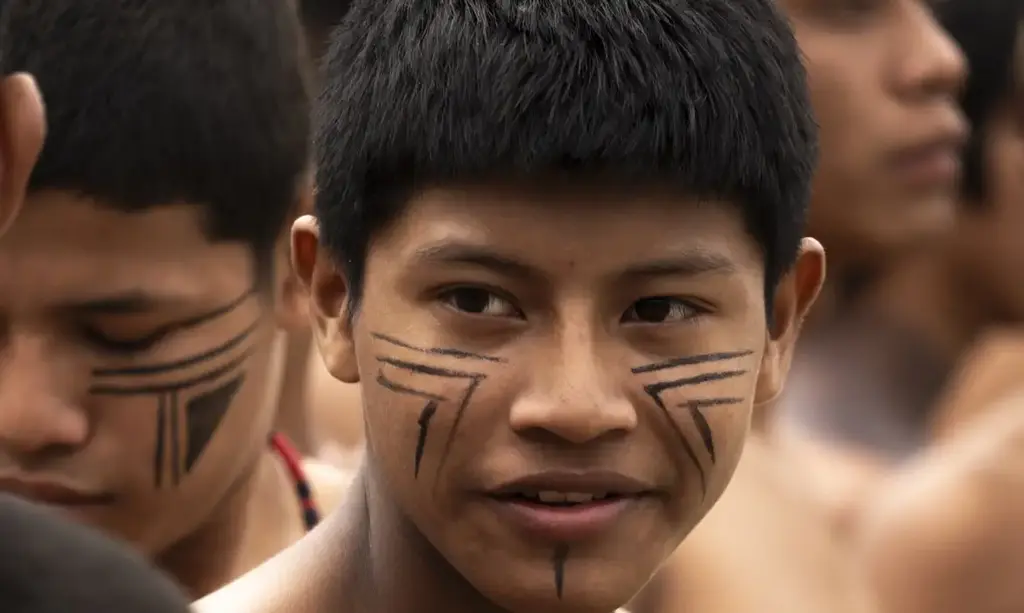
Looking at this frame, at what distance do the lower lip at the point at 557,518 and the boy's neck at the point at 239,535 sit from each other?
0.72 metres

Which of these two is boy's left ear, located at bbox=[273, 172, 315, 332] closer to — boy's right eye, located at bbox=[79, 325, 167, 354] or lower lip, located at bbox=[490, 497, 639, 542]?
boy's right eye, located at bbox=[79, 325, 167, 354]

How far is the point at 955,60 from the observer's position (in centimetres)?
262

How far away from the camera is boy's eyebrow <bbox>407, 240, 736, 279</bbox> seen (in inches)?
56.9

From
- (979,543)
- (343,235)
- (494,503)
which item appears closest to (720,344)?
(494,503)

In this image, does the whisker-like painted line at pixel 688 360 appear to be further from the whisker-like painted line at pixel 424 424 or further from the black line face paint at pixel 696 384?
the whisker-like painted line at pixel 424 424

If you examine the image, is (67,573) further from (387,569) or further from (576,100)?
(387,569)

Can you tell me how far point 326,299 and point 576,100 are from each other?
0.38 metres

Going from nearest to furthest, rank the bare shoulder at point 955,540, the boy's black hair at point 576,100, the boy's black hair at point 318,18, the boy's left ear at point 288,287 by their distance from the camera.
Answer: the boy's black hair at point 576,100, the boy's left ear at point 288,287, the boy's black hair at point 318,18, the bare shoulder at point 955,540

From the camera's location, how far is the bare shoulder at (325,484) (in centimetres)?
244

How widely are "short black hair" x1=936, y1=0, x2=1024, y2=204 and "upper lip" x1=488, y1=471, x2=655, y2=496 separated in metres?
2.15

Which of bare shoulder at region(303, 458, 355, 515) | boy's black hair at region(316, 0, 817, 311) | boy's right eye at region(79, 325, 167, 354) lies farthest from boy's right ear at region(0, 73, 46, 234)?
bare shoulder at region(303, 458, 355, 515)

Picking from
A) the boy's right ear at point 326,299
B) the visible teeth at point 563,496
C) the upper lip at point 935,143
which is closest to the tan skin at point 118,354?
the boy's right ear at point 326,299

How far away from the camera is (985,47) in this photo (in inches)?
132

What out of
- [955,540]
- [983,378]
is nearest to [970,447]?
→ [955,540]
